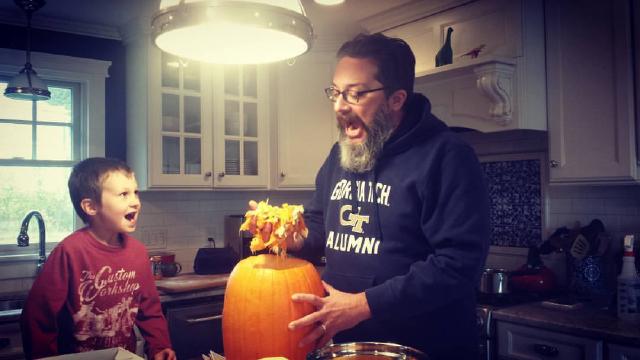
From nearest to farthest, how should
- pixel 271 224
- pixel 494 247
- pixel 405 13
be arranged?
pixel 271 224 < pixel 494 247 < pixel 405 13

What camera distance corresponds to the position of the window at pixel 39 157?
11.4 ft

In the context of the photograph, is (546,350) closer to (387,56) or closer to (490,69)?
(490,69)

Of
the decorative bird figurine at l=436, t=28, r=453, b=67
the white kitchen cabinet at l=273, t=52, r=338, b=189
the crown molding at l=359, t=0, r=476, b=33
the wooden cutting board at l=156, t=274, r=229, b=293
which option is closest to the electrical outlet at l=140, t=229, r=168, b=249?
the wooden cutting board at l=156, t=274, r=229, b=293

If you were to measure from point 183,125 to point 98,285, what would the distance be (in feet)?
6.27

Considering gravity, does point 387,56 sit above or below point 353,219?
above

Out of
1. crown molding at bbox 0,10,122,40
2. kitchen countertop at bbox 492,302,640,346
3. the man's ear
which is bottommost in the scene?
kitchen countertop at bbox 492,302,640,346

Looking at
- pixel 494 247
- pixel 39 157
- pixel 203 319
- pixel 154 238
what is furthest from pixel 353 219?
pixel 39 157

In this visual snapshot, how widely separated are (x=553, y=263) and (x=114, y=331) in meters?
2.36

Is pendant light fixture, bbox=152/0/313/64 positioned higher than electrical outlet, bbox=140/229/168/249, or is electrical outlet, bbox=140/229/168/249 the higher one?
pendant light fixture, bbox=152/0/313/64

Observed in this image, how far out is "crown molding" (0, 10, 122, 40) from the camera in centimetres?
342

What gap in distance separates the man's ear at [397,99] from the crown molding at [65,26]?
2751 millimetres

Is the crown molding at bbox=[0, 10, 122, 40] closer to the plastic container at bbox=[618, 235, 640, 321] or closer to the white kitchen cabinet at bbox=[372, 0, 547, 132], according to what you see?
the white kitchen cabinet at bbox=[372, 0, 547, 132]

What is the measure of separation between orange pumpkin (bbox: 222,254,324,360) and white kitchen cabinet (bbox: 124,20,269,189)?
2.34 meters

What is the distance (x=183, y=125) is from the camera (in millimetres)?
3598
